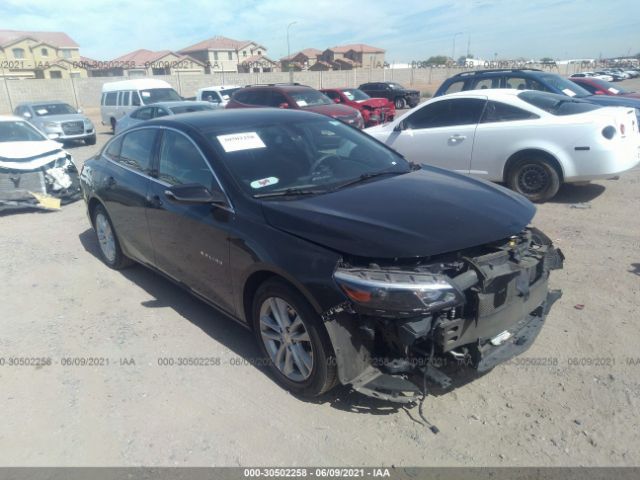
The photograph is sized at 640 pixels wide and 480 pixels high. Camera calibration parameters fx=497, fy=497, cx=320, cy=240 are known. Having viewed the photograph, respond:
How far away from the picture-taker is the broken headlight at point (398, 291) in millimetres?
2553

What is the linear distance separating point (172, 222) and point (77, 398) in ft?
4.75

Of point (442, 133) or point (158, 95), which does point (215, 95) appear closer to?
point (158, 95)

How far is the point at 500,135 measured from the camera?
704 cm

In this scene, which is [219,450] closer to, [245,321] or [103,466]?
[103,466]

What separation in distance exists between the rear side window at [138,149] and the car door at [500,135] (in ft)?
15.5

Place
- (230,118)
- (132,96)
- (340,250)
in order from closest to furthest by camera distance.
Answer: (340,250), (230,118), (132,96)

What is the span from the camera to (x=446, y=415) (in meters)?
2.95

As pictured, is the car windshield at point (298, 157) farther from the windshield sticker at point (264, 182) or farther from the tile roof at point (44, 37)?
the tile roof at point (44, 37)

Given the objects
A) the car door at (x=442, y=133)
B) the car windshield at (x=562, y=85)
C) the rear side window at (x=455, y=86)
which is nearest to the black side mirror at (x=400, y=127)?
the car door at (x=442, y=133)

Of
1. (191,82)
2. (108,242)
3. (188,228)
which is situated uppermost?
(191,82)

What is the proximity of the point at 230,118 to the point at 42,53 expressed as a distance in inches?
3633

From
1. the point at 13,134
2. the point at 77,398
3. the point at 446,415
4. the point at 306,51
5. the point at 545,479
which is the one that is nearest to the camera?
the point at 545,479

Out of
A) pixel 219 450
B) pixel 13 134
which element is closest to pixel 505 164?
pixel 219 450

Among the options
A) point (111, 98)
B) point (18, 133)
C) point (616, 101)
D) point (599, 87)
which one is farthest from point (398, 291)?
point (111, 98)
